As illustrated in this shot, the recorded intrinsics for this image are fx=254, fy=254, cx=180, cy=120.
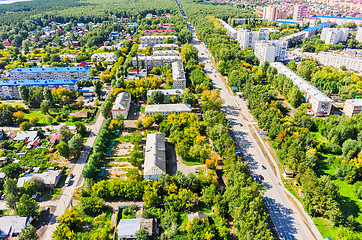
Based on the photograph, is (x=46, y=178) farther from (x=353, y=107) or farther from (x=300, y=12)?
(x=300, y=12)

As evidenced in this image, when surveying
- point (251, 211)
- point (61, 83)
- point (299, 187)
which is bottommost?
point (299, 187)

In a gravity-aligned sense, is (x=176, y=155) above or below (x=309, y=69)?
below

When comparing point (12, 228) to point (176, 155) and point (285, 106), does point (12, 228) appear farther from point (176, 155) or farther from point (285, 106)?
point (285, 106)

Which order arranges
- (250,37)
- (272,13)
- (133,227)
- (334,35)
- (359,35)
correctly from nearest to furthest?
(133,227)
(250,37)
(334,35)
(359,35)
(272,13)

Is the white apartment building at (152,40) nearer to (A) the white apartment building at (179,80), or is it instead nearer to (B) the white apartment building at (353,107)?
(A) the white apartment building at (179,80)

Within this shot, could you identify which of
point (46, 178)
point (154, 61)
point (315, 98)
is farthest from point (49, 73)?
point (315, 98)

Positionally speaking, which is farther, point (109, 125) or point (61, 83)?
point (61, 83)

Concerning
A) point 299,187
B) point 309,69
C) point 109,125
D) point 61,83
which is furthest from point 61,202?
point 309,69
